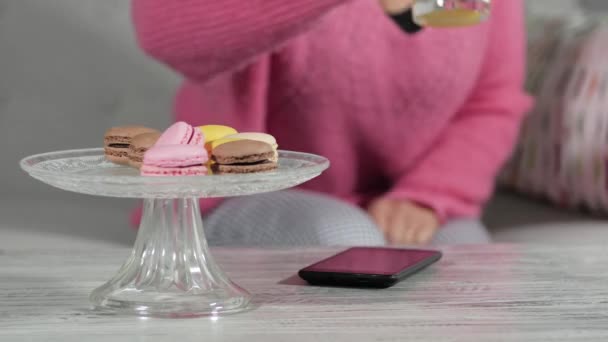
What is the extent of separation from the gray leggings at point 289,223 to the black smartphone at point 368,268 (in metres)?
0.23

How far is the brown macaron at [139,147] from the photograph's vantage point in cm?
60

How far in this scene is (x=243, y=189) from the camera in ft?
1.81

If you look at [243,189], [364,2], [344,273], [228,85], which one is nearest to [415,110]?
[364,2]

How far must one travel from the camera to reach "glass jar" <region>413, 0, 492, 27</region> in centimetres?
71

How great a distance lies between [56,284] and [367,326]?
25 centimetres

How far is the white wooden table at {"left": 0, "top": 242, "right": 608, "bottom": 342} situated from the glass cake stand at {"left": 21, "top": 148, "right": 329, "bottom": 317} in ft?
0.05

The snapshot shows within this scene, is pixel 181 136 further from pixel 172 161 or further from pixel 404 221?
pixel 404 221

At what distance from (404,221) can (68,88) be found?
1.94 feet

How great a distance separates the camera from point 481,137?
1.30 meters

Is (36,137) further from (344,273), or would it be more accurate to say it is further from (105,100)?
(344,273)

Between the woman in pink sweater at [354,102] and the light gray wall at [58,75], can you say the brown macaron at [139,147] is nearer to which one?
the woman in pink sweater at [354,102]

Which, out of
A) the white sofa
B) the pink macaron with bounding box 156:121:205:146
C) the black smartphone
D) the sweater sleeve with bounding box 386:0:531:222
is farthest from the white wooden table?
the white sofa

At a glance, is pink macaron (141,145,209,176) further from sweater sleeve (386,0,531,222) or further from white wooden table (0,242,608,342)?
sweater sleeve (386,0,531,222)

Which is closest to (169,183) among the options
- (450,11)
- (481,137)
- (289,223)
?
(450,11)
